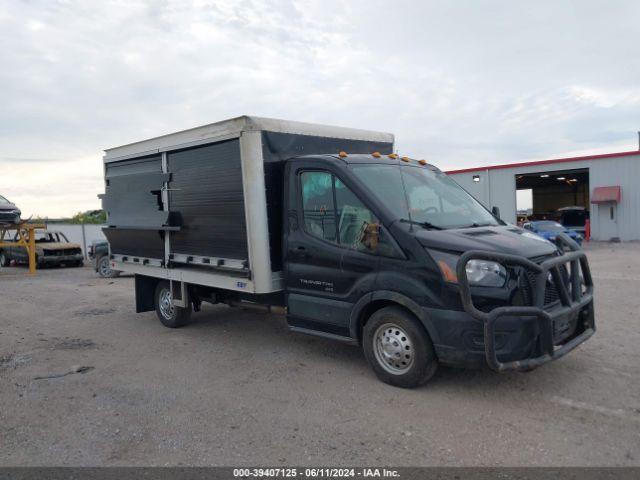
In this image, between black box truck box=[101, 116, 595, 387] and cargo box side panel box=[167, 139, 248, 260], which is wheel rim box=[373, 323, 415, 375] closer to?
black box truck box=[101, 116, 595, 387]

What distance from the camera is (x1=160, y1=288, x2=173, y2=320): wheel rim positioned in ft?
26.4

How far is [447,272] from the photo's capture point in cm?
457

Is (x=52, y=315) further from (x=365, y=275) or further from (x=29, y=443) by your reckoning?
(x=365, y=275)

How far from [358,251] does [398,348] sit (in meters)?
0.99

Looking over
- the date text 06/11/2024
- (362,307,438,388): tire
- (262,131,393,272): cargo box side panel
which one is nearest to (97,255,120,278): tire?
(262,131,393,272): cargo box side panel

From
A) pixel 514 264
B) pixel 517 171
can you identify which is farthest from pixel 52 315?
pixel 517 171

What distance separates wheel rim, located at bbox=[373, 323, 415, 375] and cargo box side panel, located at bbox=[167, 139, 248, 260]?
6.18 feet

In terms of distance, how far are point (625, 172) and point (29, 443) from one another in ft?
91.2

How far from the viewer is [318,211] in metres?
5.62

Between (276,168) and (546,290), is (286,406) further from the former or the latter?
(276,168)

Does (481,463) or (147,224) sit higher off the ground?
(147,224)

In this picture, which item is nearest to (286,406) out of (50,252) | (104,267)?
(104,267)

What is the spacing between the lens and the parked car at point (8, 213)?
17234 mm

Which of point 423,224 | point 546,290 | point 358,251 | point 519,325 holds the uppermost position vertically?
point 423,224
